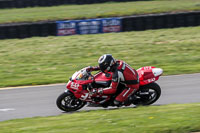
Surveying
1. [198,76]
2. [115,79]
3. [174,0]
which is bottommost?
[198,76]

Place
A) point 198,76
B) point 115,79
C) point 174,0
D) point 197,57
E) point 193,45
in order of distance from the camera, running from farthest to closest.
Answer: point 174,0
point 193,45
point 197,57
point 198,76
point 115,79

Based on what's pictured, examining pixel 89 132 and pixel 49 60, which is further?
pixel 49 60

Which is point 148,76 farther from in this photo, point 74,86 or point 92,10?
point 92,10

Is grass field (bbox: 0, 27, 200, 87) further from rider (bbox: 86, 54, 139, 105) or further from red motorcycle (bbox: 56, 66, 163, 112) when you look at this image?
rider (bbox: 86, 54, 139, 105)

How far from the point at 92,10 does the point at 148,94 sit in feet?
57.5

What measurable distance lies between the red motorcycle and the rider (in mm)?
152

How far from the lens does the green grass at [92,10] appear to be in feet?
79.0

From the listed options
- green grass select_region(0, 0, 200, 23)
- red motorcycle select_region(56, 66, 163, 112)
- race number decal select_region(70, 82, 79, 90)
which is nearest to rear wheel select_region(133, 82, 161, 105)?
red motorcycle select_region(56, 66, 163, 112)

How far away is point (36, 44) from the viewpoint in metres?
19.1

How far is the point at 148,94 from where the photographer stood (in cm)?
971

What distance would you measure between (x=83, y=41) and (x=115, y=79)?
1064cm

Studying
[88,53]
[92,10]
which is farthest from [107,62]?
[92,10]

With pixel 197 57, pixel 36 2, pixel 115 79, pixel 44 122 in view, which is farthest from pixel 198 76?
pixel 36 2

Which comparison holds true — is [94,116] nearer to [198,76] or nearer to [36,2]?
[198,76]
